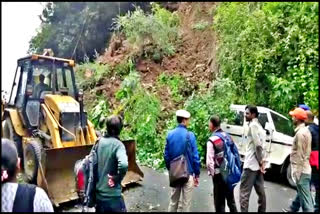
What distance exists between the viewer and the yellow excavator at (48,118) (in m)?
6.44

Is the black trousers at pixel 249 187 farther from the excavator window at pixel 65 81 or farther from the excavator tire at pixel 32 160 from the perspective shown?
the excavator window at pixel 65 81

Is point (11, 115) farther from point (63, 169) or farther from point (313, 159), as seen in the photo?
point (313, 159)

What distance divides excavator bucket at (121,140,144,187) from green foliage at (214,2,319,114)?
3281 mm

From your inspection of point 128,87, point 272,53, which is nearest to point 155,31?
point 128,87

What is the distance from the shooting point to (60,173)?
6.28m

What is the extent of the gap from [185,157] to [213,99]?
5.83 metres

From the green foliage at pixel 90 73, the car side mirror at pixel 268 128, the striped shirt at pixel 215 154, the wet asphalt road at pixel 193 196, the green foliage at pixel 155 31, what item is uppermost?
the green foliage at pixel 155 31

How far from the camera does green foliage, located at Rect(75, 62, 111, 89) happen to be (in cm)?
1401

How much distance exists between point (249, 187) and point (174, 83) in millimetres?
8221

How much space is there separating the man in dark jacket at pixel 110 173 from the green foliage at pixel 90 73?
10.5 meters

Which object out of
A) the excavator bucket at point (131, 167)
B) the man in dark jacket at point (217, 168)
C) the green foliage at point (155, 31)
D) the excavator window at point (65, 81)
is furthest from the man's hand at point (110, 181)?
the green foliage at point (155, 31)

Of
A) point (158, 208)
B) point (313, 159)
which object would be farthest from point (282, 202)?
point (313, 159)

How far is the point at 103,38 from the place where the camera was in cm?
1347

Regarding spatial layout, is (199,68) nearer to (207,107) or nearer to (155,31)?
(155,31)
